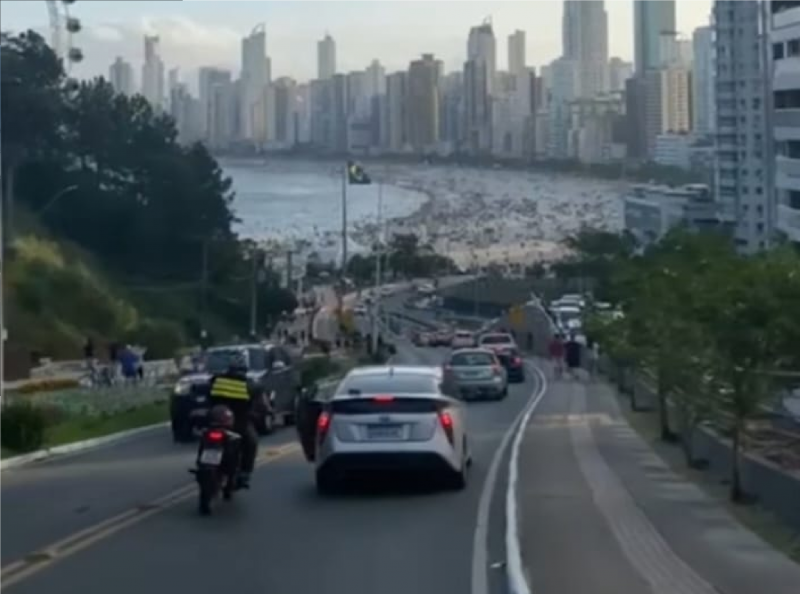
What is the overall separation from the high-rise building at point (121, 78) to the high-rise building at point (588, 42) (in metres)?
18.4

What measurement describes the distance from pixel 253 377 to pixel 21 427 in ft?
11.1

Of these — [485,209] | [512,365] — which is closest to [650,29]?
[512,365]

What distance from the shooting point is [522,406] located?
4422 centimetres

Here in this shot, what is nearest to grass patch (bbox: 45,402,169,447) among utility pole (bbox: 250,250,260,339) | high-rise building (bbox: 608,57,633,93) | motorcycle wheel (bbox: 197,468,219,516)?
motorcycle wheel (bbox: 197,468,219,516)

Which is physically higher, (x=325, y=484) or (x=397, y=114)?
(x=397, y=114)

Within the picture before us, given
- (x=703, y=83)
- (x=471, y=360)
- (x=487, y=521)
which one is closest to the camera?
(x=487, y=521)

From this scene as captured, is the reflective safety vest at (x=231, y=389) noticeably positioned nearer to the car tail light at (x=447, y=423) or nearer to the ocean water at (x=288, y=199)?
the car tail light at (x=447, y=423)

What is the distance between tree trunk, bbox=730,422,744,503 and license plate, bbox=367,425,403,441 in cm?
357

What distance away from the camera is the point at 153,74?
254 ft

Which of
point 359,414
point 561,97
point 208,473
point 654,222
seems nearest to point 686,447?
point 359,414

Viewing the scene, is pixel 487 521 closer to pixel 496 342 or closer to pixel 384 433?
pixel 384 433

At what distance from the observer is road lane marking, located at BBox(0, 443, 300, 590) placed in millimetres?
14250

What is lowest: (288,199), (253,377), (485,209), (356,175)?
(253,377)

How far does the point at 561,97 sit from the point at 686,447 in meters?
52.6
